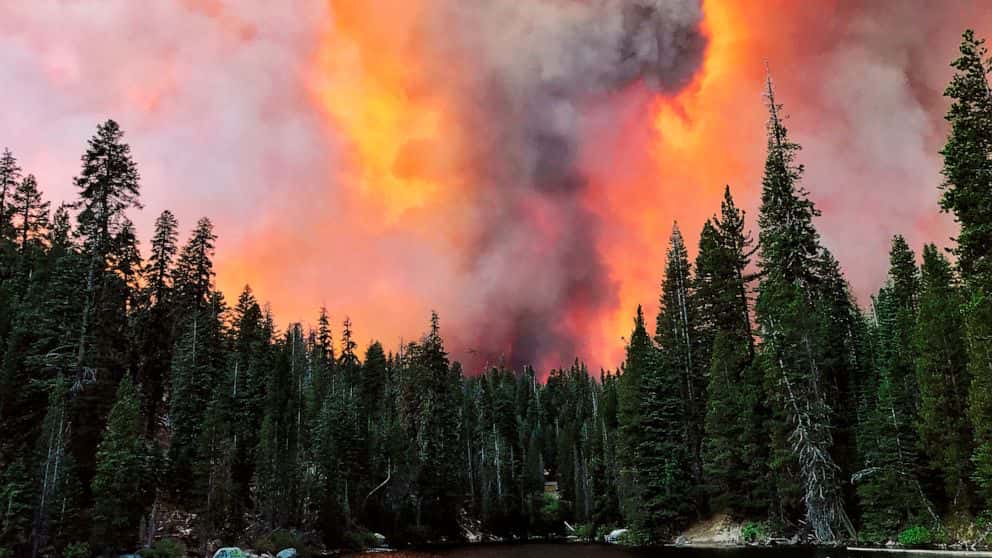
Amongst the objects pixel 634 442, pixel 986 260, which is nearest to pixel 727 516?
pixel 634 442

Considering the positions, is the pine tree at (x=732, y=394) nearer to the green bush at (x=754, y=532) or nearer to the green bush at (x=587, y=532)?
Answer: the green bush at (x=754, y=532)

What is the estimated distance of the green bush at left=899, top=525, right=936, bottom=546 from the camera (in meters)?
38.2

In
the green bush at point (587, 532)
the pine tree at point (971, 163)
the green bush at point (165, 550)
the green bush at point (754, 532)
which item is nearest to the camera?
the pine tree at point (971, 163)

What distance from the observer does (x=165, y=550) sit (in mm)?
37875

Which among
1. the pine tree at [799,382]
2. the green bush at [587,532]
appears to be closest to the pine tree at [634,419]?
the pine tree at [799,382]

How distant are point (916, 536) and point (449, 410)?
58242mm

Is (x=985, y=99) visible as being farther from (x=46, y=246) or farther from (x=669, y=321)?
(x=46, y=246)

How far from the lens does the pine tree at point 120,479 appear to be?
112 feet

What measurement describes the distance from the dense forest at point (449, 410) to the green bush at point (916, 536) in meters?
0.13

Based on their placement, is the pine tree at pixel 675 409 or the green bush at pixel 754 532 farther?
the pine tree at pixel 675 409

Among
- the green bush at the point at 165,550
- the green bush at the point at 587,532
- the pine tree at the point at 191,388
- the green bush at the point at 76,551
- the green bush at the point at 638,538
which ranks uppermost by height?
the pine tree at the point at 191,388

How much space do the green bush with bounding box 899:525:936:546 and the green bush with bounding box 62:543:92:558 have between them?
157 feet

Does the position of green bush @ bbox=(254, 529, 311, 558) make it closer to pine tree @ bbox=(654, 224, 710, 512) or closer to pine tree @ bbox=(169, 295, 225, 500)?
pine tree @ bbox=(169, 295, 225, 500)

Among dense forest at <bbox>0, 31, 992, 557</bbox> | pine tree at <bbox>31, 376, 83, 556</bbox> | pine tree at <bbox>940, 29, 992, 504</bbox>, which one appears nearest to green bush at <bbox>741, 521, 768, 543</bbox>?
dense forest at <bbox>0, 31, 992, 557</bbox>
